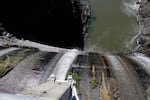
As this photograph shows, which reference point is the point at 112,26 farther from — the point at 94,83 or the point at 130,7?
the point at 94,83

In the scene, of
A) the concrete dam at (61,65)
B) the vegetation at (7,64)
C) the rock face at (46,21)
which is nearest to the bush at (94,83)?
the concrete dam at (61,65)

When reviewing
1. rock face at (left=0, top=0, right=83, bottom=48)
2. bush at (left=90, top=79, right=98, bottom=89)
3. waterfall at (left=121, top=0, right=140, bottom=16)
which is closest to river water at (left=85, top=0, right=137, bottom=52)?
waterfall at (left=121, top=0, right=140, bottom=16)

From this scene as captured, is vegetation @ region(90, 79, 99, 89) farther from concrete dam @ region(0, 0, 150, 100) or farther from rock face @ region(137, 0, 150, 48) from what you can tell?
rock face @ region(137, 0, 150, 48)

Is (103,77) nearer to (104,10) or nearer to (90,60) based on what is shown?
(90,60)

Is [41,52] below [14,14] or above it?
below

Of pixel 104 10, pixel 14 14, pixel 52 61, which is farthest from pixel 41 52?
pixel 104 10

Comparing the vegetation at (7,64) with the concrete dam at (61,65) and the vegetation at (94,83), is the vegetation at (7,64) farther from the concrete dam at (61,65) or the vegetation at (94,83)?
the vegetation at (94,83)

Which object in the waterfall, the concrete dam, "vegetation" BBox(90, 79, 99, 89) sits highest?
the waterfall
